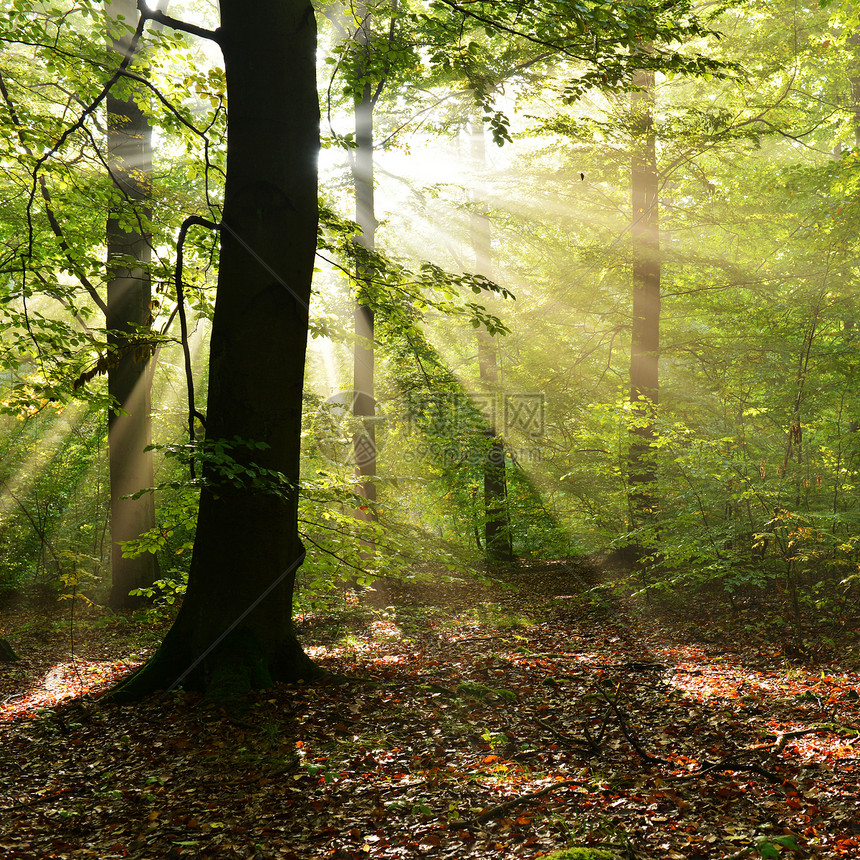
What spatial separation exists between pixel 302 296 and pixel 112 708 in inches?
143

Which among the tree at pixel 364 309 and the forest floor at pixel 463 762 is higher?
the tree at pixel 364 309

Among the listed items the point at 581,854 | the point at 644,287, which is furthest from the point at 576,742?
the point at 644,287

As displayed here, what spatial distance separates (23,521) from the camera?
13.6 meters

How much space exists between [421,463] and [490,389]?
2892 mm

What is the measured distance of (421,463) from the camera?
52.9 ft

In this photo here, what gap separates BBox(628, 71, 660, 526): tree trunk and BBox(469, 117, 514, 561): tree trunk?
10.6 ft

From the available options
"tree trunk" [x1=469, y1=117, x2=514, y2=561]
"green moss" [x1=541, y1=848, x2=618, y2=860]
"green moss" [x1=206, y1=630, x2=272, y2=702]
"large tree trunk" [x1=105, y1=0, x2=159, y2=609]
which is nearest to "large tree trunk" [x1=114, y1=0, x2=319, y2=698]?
"green moss" [x1=206, y1=630, x2=272, y2=702]

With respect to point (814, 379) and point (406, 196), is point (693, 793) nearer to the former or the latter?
point (814, 379)

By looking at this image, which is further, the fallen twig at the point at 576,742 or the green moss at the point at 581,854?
the fallen twig at the point at 576,742

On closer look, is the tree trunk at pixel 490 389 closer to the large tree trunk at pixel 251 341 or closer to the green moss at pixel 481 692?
the green moss at pixel 481 692

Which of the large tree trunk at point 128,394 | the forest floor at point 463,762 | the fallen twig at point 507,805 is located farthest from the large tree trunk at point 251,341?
the large tree trunk at point 128,394

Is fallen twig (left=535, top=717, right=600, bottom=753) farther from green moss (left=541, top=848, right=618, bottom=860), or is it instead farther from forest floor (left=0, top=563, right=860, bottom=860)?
green moss (left=541, top=848, right=618, bottom=860)

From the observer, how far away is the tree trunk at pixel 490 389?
14.4 m

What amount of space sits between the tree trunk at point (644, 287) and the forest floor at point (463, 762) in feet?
14.1
